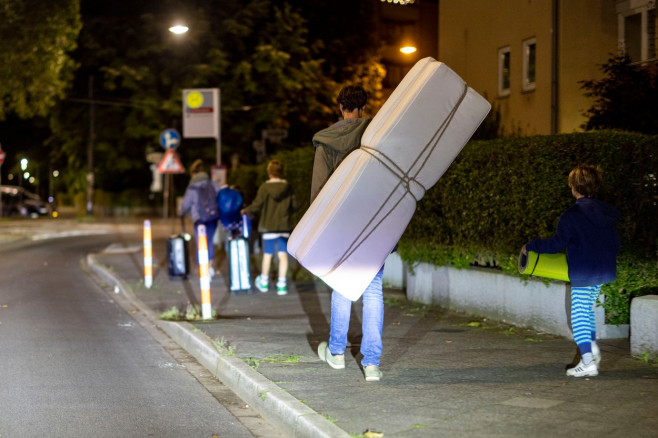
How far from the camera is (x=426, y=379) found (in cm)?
705

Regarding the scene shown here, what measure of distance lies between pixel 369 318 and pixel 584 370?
167 cm

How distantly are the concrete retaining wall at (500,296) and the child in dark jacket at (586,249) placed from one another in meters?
1.82

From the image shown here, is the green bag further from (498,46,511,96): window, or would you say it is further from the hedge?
(498,46,511,96): window

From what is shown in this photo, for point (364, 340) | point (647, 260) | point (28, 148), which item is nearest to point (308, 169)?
point (647, 260)

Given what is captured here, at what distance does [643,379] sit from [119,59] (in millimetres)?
36359

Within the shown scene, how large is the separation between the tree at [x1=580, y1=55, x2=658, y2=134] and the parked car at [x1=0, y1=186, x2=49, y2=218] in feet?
169

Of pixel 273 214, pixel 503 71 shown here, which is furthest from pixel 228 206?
pixel 503 71

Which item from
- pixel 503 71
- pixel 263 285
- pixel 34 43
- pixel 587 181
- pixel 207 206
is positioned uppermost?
pixel 34 43

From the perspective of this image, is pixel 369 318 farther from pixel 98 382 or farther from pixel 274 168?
pixel 274 168

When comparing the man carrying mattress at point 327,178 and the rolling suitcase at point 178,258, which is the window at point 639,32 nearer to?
the rolling suitcase at point 178,258

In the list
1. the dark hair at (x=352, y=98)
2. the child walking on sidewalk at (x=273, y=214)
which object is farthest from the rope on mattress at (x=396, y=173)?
the child walking on sidewalk at (x=273, y=214)

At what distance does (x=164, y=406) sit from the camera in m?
6.84

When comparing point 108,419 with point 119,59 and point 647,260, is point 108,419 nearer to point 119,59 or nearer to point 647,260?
point 647,260

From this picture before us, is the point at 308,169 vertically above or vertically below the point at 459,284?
above
